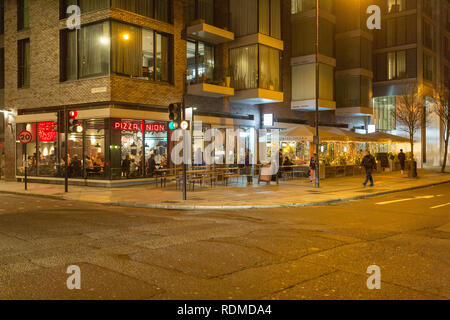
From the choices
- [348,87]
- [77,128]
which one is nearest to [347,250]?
[77,128]

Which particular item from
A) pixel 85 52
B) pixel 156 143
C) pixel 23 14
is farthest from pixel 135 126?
pixel 23 14

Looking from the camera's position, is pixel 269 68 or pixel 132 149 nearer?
pixel 132 149

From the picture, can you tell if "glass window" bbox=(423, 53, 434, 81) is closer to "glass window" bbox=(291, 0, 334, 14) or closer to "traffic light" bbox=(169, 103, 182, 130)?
"glass window" bbox=(291, 0, 334, 14)

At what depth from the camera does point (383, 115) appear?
4391 centimetres

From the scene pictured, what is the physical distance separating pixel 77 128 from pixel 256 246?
12.3 meters

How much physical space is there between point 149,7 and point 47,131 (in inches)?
358

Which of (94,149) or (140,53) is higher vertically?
(140,53)

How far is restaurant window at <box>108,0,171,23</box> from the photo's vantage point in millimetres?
21516

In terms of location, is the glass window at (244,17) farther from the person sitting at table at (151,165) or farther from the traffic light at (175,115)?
the traffic light at (175,115)

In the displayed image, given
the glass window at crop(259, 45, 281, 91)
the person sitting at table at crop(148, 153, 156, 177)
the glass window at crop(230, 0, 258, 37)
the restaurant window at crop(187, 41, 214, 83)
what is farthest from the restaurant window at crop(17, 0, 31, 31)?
the glass window at crop(259, 45, 281, 91)

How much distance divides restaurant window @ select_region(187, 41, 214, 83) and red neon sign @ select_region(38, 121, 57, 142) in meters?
8.27

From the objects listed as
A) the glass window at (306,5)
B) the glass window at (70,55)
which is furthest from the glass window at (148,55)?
the glass window at (306,5)

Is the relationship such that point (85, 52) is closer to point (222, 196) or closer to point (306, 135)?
point (222, 196)

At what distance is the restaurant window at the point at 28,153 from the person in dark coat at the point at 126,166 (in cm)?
629
